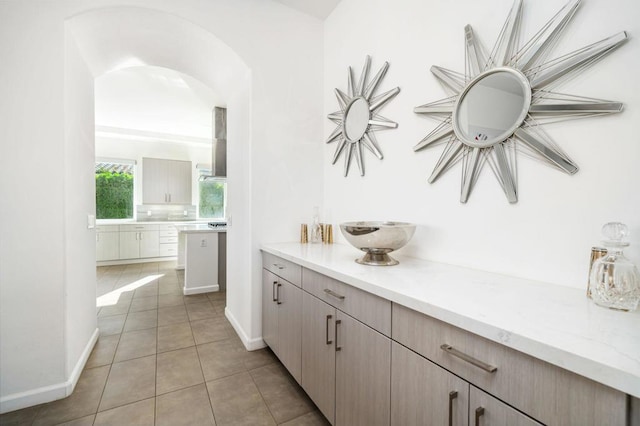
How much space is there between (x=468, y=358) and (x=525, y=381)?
0.14m

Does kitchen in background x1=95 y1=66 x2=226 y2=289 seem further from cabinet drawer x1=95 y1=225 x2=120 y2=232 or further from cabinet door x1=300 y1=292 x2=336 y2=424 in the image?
cabinet door x1=300 y1=292 x2=336 y2=424

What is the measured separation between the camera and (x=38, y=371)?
1706 mm

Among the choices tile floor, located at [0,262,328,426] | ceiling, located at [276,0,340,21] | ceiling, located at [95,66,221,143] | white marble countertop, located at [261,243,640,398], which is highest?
ceiling, located at [276,0,340,21]

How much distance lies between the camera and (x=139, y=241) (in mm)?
6113

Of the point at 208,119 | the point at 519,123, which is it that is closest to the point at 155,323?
the point at 519,123

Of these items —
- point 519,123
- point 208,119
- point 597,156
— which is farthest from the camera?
point 208,119

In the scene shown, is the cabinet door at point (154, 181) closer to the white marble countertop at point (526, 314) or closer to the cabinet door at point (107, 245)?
the cabinet door at point (107, 245)

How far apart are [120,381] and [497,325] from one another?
7.80 ft

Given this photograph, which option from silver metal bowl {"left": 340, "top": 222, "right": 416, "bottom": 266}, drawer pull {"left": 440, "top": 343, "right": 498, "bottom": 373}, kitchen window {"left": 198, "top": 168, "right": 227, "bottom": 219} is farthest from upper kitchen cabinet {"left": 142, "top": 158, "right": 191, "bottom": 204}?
drawer pull {"left": 440, "top": 343, "right": 498, "bottom": 373}

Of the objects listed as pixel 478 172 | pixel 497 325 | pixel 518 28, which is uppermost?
pixel 518 28

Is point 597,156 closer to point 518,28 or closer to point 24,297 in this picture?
point 518,28

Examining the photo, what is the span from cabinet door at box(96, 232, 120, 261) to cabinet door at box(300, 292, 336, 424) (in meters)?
5.92

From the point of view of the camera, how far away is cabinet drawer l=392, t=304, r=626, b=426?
0.57 meters

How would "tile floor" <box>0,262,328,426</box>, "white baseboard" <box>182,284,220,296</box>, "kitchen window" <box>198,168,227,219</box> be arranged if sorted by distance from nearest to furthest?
"tile floor" <box>0,262,328,426</box> < "white baseboard" <box>182,284,220,296</box> < "kitchen window" <box>198,168,227,219</box>
